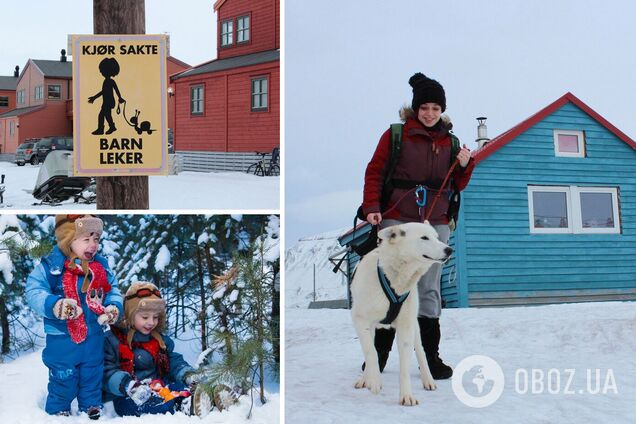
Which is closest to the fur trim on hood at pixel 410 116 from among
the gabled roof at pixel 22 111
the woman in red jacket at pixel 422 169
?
the woman in red jacket at pixel 422 169

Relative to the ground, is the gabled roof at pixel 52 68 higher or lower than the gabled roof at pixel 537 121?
higher

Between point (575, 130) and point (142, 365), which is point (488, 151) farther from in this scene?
point (142, 365)

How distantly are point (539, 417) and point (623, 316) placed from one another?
395cm

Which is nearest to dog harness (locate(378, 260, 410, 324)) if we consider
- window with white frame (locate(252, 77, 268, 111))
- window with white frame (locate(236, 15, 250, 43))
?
window with white frame (locate(252, 77, 268, 111))

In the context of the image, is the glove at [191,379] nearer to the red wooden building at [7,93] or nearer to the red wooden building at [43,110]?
the red wooden building at [43,110]

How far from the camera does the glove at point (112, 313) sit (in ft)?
9.66

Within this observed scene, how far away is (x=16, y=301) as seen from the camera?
2957 millimetres

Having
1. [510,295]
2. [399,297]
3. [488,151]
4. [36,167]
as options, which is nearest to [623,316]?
[510,295]

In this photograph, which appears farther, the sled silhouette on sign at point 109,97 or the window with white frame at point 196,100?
the window with white frame at point 196,100

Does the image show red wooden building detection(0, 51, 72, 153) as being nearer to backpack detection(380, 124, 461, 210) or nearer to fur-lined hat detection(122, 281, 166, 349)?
fur-lined hat detection(122, 281, 166, 349)

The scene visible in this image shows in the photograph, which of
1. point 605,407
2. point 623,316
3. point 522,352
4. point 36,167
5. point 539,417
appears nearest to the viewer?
point 539,417

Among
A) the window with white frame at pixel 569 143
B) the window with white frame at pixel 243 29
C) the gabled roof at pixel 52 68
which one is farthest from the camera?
A: the gabled roof at pixel 52 68

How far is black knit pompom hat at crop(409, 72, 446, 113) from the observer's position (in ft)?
10.2

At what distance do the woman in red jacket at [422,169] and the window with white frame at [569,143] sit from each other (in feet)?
23.2
